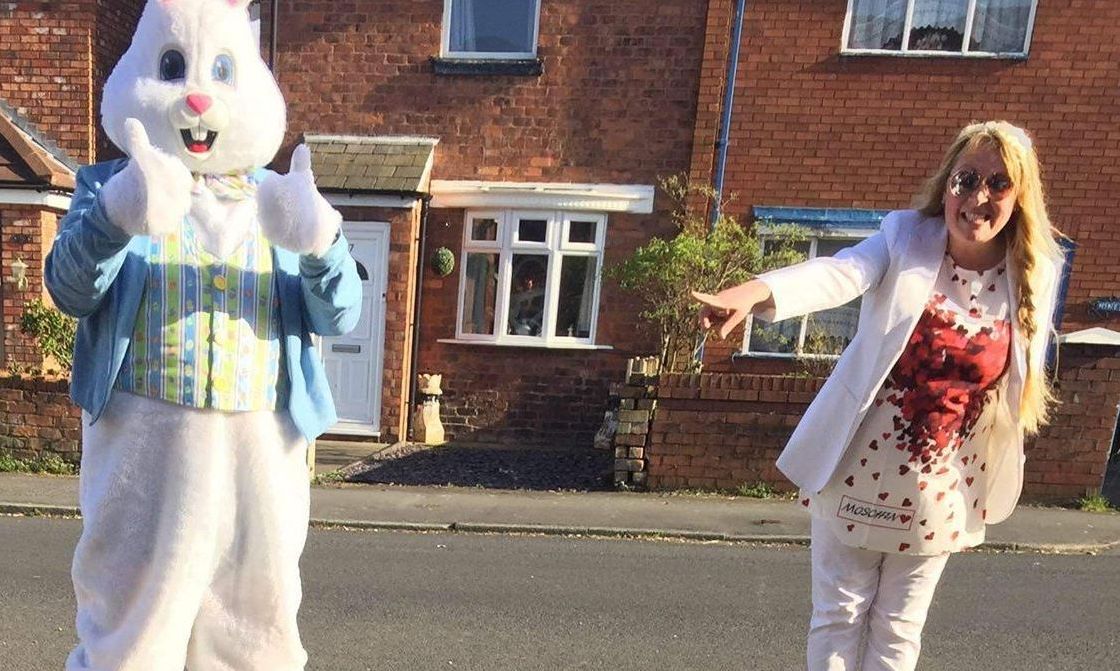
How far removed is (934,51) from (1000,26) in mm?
646

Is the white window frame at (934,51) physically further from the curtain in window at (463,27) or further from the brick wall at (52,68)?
the brick wall at (52,68)

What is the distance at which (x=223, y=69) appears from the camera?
1.76 meters

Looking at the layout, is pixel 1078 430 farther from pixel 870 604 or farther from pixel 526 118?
pixel 526 118

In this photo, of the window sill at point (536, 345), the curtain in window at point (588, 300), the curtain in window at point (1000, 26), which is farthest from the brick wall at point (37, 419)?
the curtain in window at point (1000, 26)

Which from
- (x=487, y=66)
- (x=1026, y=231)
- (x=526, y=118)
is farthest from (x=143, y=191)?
(x=487, y=66)

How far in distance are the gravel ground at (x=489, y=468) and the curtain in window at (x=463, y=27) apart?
169 inches

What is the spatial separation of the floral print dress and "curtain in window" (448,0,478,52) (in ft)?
21.9

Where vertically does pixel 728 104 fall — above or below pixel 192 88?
above

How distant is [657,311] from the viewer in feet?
20.7

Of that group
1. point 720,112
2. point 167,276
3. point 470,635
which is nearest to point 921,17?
point 720,112

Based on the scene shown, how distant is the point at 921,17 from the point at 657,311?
4.06 m

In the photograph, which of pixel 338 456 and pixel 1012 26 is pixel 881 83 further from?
pixel 338 456

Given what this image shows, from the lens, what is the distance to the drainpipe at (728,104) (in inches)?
282

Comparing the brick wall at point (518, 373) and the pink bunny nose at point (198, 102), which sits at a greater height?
the pink bunny nose at point (198, 102)
